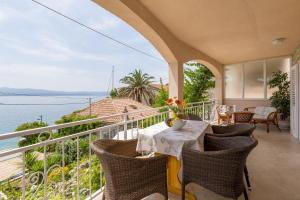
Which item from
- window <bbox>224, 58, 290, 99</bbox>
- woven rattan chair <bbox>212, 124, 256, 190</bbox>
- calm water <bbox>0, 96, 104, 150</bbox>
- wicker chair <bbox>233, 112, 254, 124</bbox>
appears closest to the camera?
woven rattan chair <bbox>212, 124, 256, 190</bbox>

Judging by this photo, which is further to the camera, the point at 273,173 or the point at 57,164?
the point at 273,173

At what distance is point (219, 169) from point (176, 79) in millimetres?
3203

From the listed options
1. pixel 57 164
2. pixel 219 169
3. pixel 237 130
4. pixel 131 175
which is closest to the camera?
pixel 131 175

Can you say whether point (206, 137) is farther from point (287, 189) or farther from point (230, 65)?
point (230, 65)

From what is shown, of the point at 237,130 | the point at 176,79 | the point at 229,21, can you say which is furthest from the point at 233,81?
the point at 237,130

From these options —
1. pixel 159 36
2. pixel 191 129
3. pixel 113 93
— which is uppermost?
pixel 159 36

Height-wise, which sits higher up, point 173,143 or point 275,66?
point 275,66

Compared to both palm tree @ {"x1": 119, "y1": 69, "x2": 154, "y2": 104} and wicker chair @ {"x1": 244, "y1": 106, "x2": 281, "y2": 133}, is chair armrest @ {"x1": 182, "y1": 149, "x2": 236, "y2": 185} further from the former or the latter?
palm tree @ {"x1": 119, "y1": 69, "x2": 154, "y2": 104}

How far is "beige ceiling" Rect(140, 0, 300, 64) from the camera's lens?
3.17 m

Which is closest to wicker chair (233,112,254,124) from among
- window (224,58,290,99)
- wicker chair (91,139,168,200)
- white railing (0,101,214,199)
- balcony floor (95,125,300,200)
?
white railing (0,101,214,199)

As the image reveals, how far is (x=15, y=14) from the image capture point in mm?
14633

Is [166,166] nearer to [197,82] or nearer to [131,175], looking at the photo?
[131,175]

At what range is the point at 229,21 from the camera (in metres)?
3.85

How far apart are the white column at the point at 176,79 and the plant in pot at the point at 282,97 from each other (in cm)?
399
